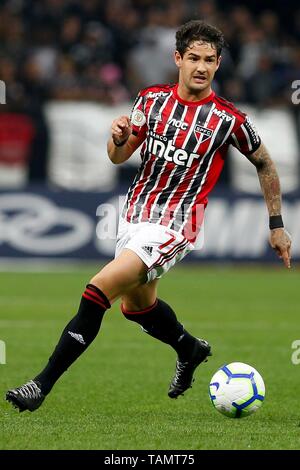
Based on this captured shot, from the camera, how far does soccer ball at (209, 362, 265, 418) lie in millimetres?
6036

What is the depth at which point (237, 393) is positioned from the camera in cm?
604

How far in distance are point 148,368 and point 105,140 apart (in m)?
10.4

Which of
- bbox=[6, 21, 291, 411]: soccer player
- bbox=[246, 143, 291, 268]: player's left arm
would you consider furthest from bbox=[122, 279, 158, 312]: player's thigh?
bbox=[246, 143, 291, 268]: player's left arm

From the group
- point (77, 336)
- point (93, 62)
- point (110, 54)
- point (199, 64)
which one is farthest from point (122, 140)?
point (110, 54)

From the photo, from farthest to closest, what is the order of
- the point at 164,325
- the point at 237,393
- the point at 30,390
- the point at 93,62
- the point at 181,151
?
the point at 93,62 < the point at 164,325 < the point at 181,151 < the point at 237,393 < the point at 30,390

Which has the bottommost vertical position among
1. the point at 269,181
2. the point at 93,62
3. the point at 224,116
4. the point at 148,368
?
the point at 148,368

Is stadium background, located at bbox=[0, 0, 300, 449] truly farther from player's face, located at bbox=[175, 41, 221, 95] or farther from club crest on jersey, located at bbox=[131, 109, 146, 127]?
player's face, located at bbox=[175, 41, 221, 95]

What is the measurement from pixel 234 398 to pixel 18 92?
12.9 metres

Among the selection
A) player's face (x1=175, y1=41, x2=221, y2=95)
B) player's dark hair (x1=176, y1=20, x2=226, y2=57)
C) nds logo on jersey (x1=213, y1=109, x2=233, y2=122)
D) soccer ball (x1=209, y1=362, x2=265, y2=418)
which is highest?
player's dark hair (x1=176, y1=20, x2=226, y2=57)

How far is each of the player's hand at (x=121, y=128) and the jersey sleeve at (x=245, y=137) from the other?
2.16ft

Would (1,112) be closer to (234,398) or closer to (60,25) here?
(60,25)

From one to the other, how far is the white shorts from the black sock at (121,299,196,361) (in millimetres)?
486

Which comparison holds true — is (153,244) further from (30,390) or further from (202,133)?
(30,390)

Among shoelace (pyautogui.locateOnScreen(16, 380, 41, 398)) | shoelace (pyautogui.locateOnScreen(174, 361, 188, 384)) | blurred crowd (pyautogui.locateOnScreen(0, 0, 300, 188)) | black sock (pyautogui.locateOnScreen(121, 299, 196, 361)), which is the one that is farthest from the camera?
blurred crowd (pyautogui.locateOnScreen(0, 0, 300, 188))
